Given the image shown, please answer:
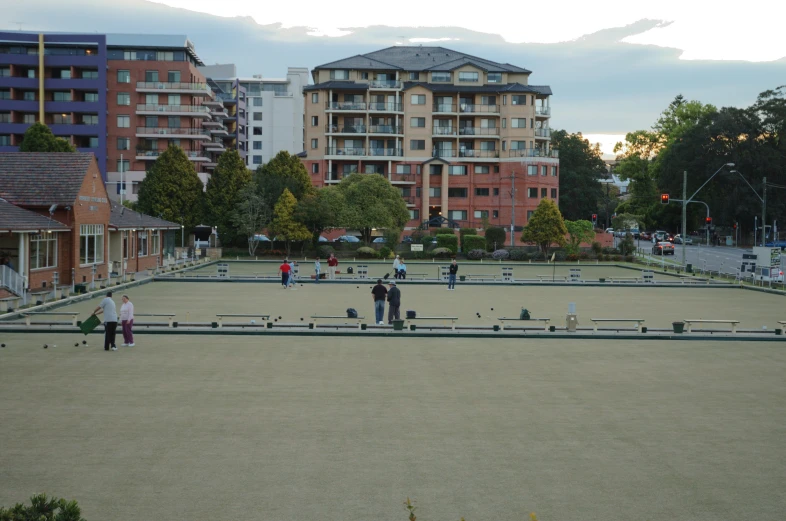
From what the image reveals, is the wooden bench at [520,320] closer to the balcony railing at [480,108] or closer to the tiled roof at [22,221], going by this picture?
the tiled roof at [22,221]

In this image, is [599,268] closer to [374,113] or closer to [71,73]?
[374,113]

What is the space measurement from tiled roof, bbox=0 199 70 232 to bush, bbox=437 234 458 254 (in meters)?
41.0

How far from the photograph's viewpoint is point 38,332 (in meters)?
24.8

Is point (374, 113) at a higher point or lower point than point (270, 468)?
higher

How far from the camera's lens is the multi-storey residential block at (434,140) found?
311 feet

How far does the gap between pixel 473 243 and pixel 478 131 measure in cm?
2536

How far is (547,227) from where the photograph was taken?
70.9m

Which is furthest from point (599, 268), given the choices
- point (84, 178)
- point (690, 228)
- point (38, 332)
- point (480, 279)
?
point (690, 228)

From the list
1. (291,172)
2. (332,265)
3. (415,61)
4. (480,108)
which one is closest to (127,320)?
(332,265)

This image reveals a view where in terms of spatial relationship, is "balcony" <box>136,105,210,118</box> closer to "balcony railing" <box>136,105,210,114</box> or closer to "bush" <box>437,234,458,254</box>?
"balcony railing" <box>136,105,210,114</box>

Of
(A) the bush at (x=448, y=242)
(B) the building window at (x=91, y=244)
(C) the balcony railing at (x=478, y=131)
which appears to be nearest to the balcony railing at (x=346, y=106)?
(C) the balcony railing at (x=478, y=131)

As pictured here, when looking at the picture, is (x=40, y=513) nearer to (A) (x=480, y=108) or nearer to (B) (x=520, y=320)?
(B) (x=520, y=320)

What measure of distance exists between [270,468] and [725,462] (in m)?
6.60

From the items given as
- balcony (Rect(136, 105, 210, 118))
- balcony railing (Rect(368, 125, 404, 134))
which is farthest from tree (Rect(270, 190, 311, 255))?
balcony (Rect(136, 105, 210, 118))
